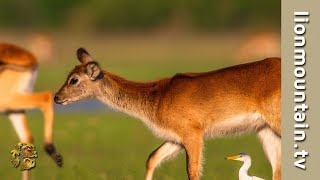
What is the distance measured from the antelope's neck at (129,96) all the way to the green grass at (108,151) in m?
0.74

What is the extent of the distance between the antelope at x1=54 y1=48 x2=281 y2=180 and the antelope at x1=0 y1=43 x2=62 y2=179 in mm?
885

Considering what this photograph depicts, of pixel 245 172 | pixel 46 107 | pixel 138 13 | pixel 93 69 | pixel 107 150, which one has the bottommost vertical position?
pixel 245 172

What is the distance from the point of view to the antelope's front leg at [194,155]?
10250mm

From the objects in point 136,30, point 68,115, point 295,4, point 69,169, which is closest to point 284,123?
point 295,4

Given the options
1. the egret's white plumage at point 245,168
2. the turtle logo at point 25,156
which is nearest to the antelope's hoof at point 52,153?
the turtle logo at point 25,156

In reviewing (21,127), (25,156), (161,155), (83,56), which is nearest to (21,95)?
(21,127)

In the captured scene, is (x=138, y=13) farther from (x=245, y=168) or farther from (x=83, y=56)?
(x=245, y=168)

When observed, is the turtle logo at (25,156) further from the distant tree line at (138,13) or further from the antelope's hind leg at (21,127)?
the distant tree line at (138,13)

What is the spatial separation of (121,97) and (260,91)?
1188mm

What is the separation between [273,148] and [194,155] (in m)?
0.91

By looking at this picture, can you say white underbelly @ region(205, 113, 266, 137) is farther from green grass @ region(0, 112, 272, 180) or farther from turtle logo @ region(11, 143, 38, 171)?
turtle logo @ region(11, 143, 38, 171)

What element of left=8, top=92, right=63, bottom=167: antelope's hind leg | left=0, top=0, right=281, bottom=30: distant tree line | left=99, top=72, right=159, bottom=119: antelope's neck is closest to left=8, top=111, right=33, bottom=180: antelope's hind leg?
left=8, top=92, right=63, bottom=167: antelope's hind leg

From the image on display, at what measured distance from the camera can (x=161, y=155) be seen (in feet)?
34.7

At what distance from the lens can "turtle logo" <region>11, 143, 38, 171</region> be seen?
11.3 m
